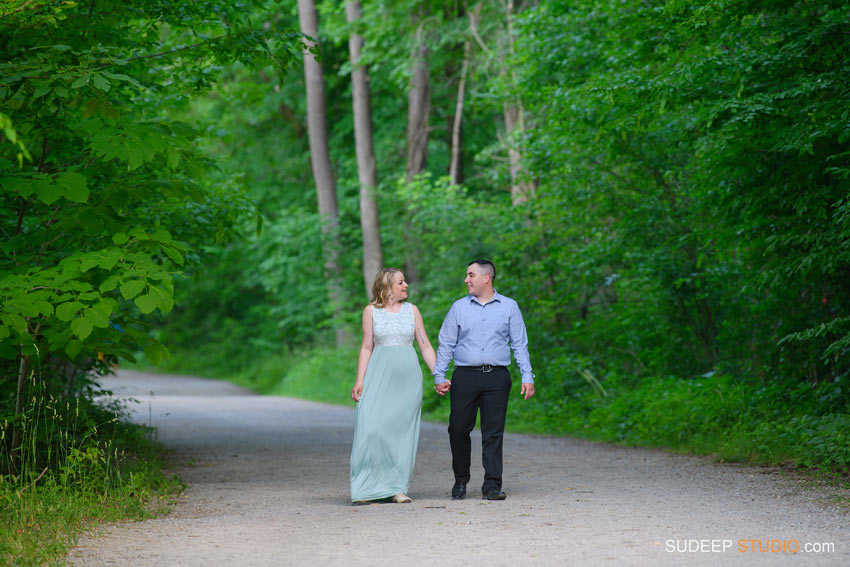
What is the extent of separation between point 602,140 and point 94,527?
9752mm

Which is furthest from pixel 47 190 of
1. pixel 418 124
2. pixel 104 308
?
pixel 418 124

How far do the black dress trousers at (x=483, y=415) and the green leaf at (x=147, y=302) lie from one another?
2.67 meters

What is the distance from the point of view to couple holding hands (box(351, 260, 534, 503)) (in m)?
8.69

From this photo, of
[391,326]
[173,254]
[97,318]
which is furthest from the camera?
[391,326]

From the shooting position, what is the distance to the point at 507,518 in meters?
7.68

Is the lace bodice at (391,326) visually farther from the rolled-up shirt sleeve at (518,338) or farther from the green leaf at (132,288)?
the green leaf at (132,288)

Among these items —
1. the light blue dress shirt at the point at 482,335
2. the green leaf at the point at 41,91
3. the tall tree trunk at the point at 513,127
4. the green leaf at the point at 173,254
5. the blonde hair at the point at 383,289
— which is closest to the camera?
the green leaf at the point at 41,91

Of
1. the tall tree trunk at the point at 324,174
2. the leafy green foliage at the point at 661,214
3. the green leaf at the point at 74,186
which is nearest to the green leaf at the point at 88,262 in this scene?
the green leaf at the point at 74,186

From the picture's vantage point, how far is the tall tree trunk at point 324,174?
108ft

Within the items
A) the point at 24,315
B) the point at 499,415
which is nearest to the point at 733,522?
the point at 499,415

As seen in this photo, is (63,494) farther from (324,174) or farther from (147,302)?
(324,174)

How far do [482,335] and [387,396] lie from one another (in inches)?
38.4

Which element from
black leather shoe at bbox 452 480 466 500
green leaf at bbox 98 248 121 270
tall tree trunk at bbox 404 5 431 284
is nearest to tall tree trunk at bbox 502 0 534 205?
tall tree trunk at bbox 404 5 431 284

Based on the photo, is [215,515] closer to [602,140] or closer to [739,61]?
[739,61]
